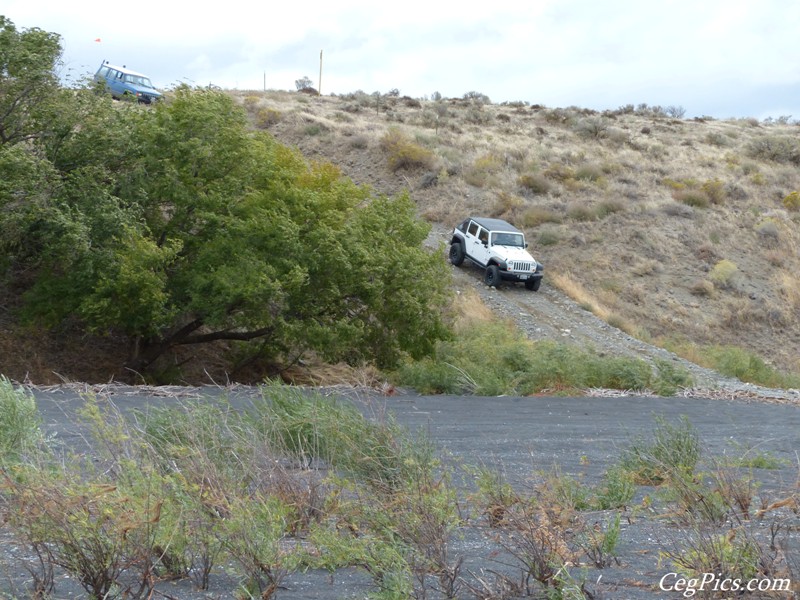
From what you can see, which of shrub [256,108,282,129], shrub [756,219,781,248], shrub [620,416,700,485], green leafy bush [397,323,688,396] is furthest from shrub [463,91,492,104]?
shrub [620,416,700,485]

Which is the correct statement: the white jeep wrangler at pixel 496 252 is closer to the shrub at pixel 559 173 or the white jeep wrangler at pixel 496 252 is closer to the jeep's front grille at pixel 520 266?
the jeep's front grille at pixel 520 266

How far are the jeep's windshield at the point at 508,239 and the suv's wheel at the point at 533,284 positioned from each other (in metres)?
1.49

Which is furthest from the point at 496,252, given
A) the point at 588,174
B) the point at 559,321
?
the point at 588,174

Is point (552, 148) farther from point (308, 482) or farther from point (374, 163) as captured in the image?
point (308, 482)

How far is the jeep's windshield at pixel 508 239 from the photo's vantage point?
35281mm

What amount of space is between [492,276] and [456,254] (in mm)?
2696

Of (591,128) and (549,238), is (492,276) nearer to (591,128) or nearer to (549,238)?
(549,238)

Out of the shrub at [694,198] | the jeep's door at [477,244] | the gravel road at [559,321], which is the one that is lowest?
the gravel road at [559,321]

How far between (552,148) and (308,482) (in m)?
48.1

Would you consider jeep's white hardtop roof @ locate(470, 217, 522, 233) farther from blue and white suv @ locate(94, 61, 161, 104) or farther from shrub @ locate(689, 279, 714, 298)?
blue and white suv @ locate(94, 61, 161, 104)

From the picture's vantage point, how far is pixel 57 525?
5.25 m

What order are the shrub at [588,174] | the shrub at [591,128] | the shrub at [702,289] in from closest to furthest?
the shrub at [702,289] < the shrub at [588,174] < the shrub at [591,128]

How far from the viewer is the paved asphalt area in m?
5.84

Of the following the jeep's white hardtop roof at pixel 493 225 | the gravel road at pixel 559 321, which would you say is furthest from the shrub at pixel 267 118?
the jeep's white hardtop roof at pixel 493 225
